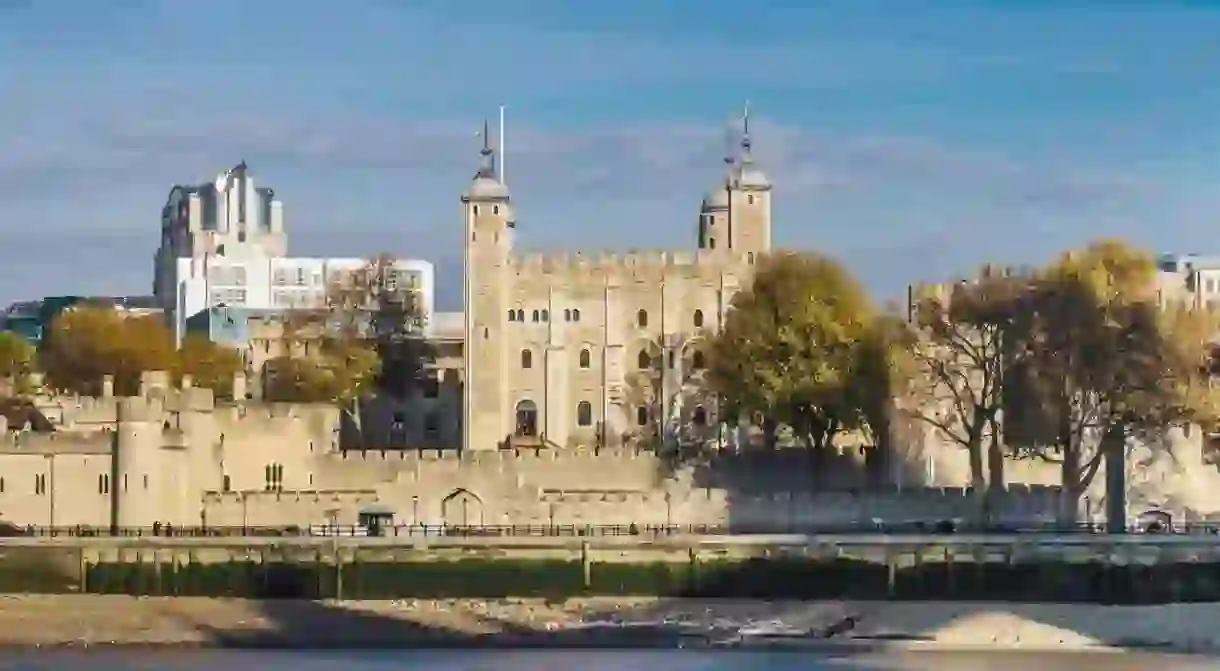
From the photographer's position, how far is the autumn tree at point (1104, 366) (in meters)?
77.6

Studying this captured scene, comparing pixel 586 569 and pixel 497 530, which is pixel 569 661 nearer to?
pixel 586 569

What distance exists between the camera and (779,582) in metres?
66.9

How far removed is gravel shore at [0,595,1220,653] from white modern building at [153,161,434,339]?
299ft

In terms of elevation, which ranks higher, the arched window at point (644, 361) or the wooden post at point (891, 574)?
the arched window at point (644, 361)

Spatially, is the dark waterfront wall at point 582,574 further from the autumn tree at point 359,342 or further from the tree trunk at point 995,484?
the autumn tree at point 359,342

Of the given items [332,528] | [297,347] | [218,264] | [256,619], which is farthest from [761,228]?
[218,264]

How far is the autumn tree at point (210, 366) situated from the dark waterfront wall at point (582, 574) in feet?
90.1

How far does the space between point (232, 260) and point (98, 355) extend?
76.2m

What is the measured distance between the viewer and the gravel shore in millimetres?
61500

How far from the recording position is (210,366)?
10469cm

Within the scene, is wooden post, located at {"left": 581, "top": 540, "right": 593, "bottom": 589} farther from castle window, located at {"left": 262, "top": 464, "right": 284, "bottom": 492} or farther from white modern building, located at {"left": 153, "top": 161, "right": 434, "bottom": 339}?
white modern building, located at {"left": 153, "top": 161, "right": 434, "bottom": 339}

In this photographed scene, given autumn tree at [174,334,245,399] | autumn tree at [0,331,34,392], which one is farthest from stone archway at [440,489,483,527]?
autumn tree at [0,331,34,392]

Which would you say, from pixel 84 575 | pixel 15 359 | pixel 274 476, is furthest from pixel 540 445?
pixel 84 575

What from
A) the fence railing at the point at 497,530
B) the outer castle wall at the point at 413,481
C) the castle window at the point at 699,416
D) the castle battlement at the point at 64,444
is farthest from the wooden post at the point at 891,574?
the castle window at the point at 699,416
